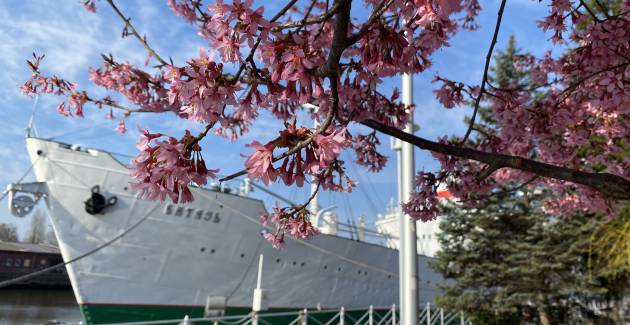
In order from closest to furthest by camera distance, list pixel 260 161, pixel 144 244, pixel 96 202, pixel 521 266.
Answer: pixel 260 161
pixel 521 266
pixel 96 202
pixel 144 244

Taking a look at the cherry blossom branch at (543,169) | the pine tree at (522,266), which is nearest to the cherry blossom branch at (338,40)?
the cherry blossom branch at (543,169)

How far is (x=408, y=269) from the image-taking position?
18.7ft

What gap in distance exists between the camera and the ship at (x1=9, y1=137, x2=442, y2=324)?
31.6 feet

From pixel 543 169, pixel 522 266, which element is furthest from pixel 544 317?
pixel 543 169

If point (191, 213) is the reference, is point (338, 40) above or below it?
below

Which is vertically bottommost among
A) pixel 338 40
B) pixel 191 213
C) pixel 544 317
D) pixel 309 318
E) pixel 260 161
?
pixel 309 318

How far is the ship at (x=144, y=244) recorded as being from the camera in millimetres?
9641

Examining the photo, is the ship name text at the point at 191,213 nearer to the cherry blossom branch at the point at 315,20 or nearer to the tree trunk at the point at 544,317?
the tree trunk at the point at 544,317

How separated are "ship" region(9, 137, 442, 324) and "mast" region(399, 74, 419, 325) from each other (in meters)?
3.73

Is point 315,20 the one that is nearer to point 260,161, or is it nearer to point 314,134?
point 314,134

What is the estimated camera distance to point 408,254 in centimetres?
577

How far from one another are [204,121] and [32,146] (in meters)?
10.5

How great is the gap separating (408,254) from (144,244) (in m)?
6.83

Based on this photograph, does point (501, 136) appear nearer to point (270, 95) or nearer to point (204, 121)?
point (270, 95)
